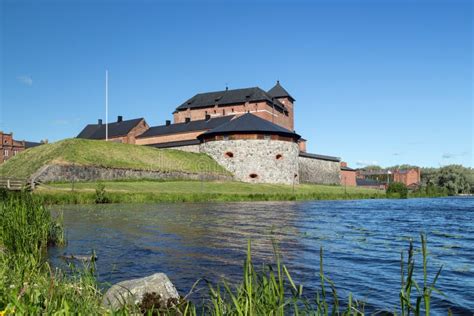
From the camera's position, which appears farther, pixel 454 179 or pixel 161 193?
pixel 454 179

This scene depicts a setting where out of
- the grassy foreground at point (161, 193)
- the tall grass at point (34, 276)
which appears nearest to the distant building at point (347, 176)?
the grassy foreground at point (161, 193)

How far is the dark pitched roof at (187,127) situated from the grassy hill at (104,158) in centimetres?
1116

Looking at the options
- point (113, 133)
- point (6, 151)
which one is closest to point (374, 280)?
point (113, 133)

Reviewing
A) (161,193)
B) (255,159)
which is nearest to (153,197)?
(161,193)

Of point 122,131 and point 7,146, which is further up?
point 122,131

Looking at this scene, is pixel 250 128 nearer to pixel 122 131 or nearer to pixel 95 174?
pixel 95 174

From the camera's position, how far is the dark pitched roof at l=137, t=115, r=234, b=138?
59.3 metres

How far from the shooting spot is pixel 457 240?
11.1 metres

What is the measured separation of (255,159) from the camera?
159 feet

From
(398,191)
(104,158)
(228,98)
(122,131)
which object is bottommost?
(398,191)

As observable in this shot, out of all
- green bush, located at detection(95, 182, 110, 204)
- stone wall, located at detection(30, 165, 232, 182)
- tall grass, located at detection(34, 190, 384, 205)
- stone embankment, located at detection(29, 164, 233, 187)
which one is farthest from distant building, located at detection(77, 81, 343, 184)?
green bush, located at detection(95, 182, 110, 204)

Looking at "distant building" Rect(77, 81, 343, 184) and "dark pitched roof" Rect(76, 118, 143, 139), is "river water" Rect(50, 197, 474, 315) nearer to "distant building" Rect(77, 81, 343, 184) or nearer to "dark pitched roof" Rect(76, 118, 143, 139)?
"distant building" Rect(77, 81, 343, 184)

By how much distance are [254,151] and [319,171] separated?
15748mm

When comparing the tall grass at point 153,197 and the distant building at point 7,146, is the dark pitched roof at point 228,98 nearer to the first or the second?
the distant building at point 7,146
